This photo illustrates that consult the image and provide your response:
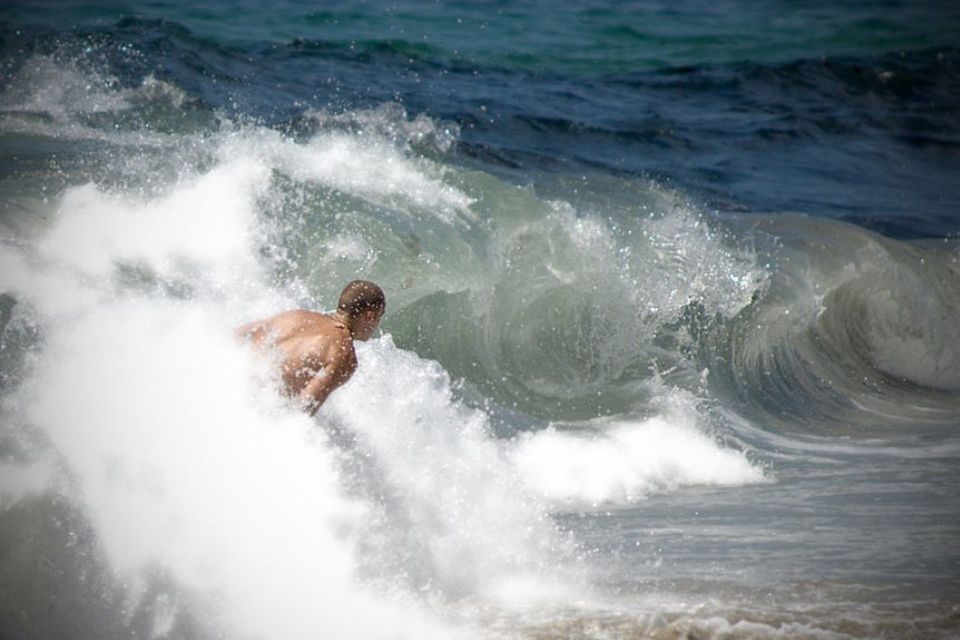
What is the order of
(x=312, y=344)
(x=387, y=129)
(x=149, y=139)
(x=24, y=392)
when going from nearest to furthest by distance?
(x=24, y=392) < (x=312, y=344) < (x=149, y=139) < (x=387, y=129)

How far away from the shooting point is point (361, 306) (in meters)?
5.48

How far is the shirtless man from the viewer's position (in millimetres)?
5246

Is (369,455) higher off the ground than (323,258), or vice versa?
(323,258)

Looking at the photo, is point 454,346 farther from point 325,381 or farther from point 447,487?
point 325,381

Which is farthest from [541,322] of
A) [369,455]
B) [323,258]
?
[369,455]

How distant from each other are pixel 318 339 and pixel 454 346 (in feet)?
8.22

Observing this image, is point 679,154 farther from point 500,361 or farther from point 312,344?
point 312,344

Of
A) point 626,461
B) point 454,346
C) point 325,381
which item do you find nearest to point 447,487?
point 325,381

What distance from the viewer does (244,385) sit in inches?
203

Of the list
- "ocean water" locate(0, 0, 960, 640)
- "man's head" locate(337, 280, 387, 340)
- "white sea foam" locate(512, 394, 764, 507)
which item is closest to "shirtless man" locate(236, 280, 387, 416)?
"man's head" locate(337, 280, 387, 340)

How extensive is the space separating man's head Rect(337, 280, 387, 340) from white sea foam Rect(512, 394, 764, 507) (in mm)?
1329

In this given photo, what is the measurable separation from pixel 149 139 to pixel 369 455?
473 centimetres

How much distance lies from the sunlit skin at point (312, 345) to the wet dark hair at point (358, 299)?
2cm

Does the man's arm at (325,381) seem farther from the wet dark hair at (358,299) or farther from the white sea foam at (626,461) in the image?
the white sea foam at (626,461)
